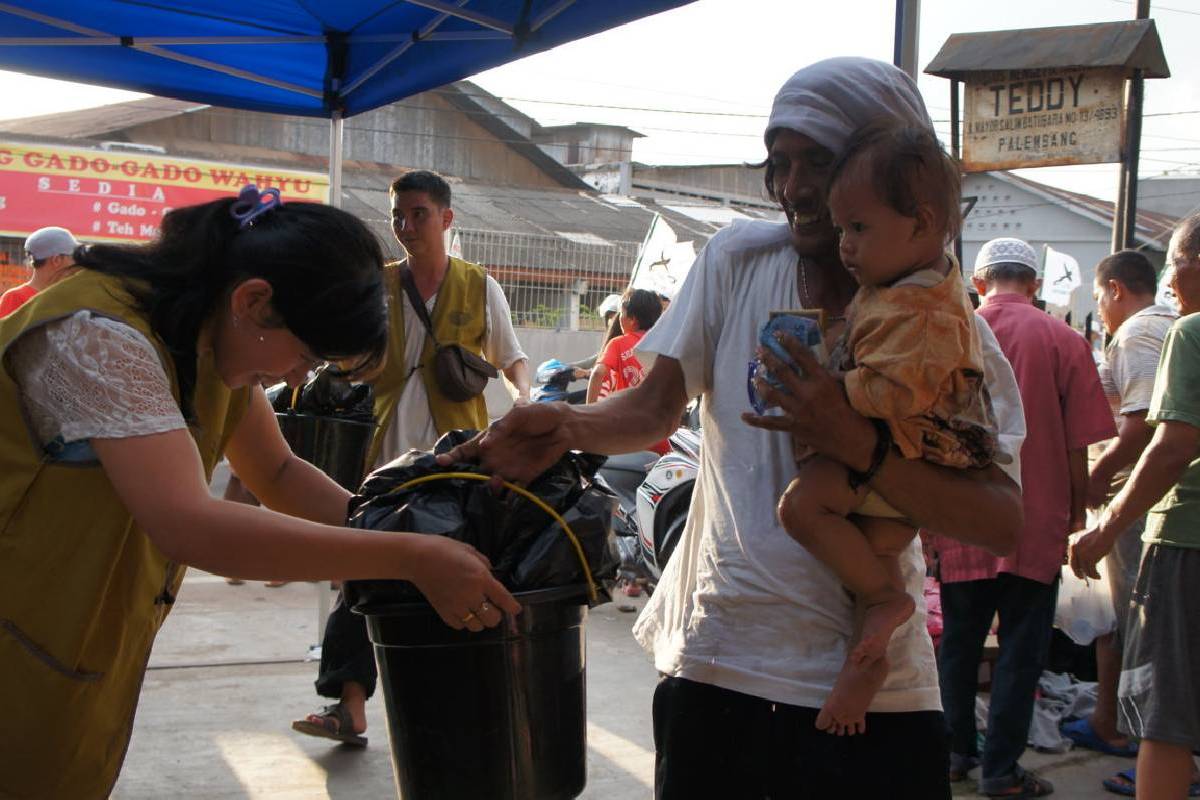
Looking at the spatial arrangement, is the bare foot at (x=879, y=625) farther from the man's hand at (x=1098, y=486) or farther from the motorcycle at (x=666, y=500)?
the motorcycle at (x=666, y=500)

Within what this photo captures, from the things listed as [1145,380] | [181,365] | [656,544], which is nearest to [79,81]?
[656,544]

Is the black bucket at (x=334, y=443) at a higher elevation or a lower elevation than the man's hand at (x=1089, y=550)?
higher

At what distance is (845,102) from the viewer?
6.56ft

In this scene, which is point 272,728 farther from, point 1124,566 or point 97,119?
point 97,119

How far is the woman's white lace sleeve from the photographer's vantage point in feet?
6.00

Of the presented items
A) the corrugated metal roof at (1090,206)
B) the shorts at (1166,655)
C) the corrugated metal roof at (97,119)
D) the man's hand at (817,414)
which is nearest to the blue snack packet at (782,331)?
the man's hand at (817,414)

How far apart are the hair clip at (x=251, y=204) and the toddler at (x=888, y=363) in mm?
960

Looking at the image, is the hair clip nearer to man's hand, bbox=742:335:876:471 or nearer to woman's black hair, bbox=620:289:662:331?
man's hand, bbox=742:335:876:471

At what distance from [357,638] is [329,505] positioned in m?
1.96

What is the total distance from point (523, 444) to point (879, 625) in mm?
767

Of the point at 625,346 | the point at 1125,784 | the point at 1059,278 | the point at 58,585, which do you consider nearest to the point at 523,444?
the point at 58,585

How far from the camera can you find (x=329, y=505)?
100 inches

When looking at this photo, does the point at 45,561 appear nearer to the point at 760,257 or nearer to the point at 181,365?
the point at 181,365

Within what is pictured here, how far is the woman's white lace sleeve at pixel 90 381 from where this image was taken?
6.00ft
